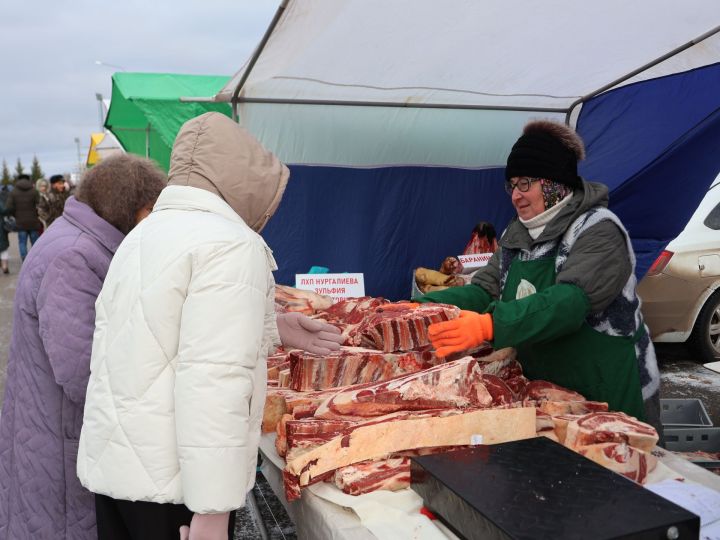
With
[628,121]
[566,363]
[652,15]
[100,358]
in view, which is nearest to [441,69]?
[652,15]

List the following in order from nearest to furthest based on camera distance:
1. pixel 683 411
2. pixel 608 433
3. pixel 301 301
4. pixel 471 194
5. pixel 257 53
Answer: pixel 608 433
pixel 683 411
pixel 301 301
pixel 257 53
pixel 471 194

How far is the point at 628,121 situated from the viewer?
548 centimetres

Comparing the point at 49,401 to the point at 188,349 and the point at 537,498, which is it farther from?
the point at 537,498

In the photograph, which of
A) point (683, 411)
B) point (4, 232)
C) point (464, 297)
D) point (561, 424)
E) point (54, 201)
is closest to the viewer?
point (561, 424)

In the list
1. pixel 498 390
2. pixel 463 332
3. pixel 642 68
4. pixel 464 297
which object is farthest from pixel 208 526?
pixel 642 68

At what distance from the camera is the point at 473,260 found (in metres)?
6.06

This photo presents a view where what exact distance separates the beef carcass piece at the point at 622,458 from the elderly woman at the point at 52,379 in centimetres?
162

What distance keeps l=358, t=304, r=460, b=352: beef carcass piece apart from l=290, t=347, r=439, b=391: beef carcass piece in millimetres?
67

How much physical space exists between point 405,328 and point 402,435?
0.65 meters

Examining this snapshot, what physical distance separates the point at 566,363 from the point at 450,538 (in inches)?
47.5

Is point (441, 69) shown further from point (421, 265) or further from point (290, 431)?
point (290, 431)

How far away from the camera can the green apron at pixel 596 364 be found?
8.32 feet

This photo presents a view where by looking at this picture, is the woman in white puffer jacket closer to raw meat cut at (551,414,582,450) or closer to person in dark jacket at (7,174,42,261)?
raw meat cut at (551,414,582,450)

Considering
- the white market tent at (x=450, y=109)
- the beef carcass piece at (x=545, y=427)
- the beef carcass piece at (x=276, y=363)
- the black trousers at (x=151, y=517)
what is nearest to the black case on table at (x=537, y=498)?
the beef carcass piece at (x=545, y=427)
